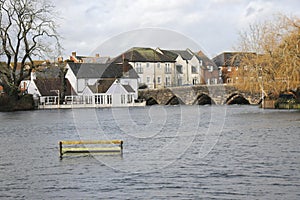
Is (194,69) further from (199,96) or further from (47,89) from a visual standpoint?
(47,89)

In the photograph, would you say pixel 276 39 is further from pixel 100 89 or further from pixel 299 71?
pixel 100 89

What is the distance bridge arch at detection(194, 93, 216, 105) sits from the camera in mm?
82938

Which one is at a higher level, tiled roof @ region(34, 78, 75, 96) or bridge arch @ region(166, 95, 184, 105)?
tiled roof @ region(34, 78, 75, 96)

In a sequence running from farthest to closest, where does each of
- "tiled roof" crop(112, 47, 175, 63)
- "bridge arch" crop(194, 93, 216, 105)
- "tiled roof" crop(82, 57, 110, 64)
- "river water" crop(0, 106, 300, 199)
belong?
"tiled roof" crop(82, 57, 110, 64) → "tiled roof" crop(112, 47, 175, 63) → "bridge arch" crop(194, 93, 216, 105) → "river water" crop(0, 106, 300, 199)

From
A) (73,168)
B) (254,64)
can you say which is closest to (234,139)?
(73,168)

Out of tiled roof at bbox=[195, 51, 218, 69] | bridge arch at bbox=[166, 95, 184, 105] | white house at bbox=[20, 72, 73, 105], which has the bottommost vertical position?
bridge arch at bbox=[166, 95, 184, 105]

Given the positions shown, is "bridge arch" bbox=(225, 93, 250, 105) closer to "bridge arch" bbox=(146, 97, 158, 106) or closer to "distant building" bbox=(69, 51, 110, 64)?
"bridge arch" bbox=(146, 97, 158, 106)

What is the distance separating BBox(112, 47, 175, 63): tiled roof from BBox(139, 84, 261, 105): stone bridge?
1438cm

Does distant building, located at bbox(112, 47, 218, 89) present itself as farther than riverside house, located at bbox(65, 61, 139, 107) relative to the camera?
Yes

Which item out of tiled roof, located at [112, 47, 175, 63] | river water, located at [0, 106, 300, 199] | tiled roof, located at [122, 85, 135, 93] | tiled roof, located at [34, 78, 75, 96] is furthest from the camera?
tiled roof, located at [112, 47, 175, 63]

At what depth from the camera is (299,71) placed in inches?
2071

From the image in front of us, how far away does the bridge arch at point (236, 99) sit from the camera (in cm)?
7432

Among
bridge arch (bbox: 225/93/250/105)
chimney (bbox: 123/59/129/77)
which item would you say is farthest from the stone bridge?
chimney (bbox: 123/59/129/77)

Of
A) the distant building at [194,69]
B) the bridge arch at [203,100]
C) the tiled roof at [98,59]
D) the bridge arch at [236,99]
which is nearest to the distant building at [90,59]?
the tiled roof at [98,59]
